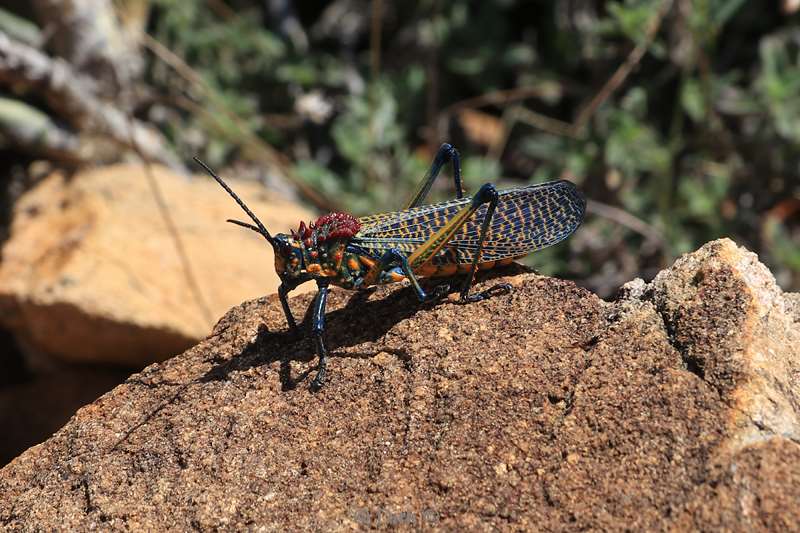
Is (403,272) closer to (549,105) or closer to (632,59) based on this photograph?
(632,59)

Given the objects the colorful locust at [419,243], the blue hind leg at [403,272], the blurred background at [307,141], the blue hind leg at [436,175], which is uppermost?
the blurred background at [307,141]

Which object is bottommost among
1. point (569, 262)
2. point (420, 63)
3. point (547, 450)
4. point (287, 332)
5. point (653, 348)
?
point (547, 450)

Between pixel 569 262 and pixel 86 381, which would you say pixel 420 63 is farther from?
pixel 86 381

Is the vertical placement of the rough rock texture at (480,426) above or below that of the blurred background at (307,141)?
below

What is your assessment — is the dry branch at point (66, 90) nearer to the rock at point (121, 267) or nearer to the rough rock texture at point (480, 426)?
the rock at point (121, 267)

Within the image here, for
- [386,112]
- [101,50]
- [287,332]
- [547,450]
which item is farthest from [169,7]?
[547,450]

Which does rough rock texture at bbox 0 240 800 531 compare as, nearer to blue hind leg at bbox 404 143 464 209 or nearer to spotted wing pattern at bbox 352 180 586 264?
spotted wing pattern at bbox 352 180 586 264

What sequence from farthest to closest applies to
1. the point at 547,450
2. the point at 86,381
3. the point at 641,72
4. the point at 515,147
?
the point at 515,147 < the point at 641,72 < the point at 86,381 < the point at 547,450

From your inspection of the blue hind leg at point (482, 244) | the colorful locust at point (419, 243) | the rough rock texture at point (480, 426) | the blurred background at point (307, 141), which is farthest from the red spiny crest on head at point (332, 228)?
the blurred background at point (307, 141)
